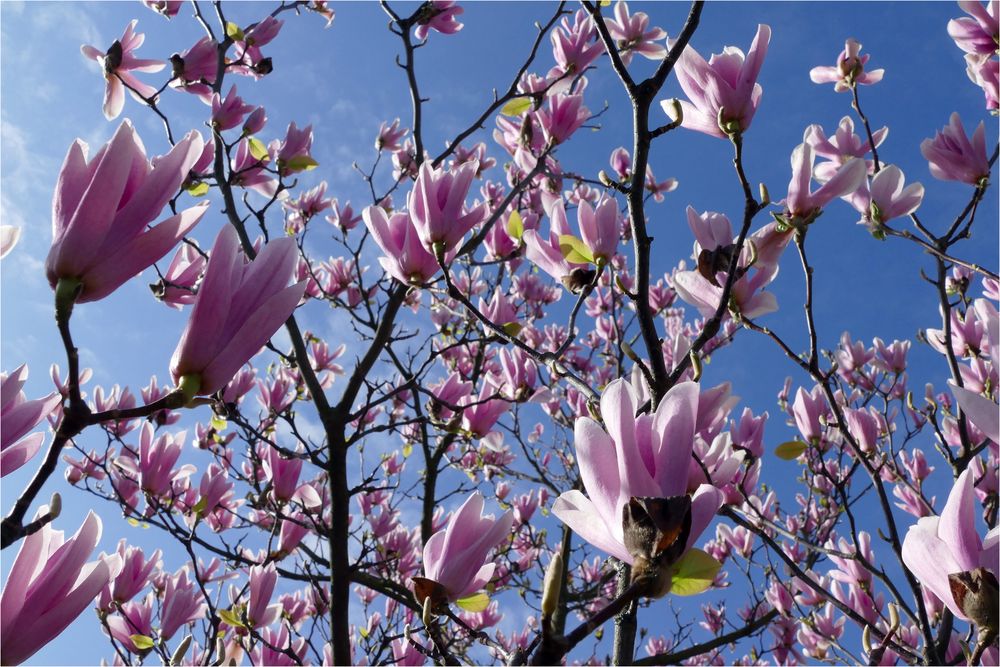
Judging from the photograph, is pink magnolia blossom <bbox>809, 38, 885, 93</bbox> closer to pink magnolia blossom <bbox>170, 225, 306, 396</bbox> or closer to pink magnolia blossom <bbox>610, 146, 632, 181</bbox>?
pink magnolia blossom <bbox>610, 146, 632, 181</bbox>

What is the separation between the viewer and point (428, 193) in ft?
5.79

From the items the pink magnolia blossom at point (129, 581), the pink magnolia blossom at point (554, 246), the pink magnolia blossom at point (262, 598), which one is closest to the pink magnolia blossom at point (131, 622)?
the pink magnolia blossom at point (129, 581)

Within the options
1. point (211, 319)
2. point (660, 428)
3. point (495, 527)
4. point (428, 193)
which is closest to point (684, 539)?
point (660, 428)

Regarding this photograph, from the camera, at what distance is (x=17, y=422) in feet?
3.33

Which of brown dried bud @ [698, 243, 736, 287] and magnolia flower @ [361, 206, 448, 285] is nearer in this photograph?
brown dried bud @ [698, 243, 736, 287]

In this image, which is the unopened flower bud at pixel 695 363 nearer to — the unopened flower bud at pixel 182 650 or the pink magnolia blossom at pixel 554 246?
the pink magnolia blossom at pixel 554 246

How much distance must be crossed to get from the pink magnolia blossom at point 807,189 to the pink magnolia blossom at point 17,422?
5.08ft

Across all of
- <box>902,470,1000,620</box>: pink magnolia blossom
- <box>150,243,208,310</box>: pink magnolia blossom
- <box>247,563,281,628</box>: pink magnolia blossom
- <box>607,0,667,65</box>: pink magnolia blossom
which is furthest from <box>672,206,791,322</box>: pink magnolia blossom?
<box>607,0,667,65</box>: pink magnolia blossom

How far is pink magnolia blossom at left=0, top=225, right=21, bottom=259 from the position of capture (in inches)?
39.0

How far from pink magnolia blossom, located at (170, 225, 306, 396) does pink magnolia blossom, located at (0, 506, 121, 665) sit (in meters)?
0.23

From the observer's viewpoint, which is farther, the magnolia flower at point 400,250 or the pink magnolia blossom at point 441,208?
the magnolia flower at point 400,250

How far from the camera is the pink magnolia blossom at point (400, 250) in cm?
188

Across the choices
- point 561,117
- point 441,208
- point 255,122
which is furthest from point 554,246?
point 255,122

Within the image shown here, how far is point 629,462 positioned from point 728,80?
1.13 metres
